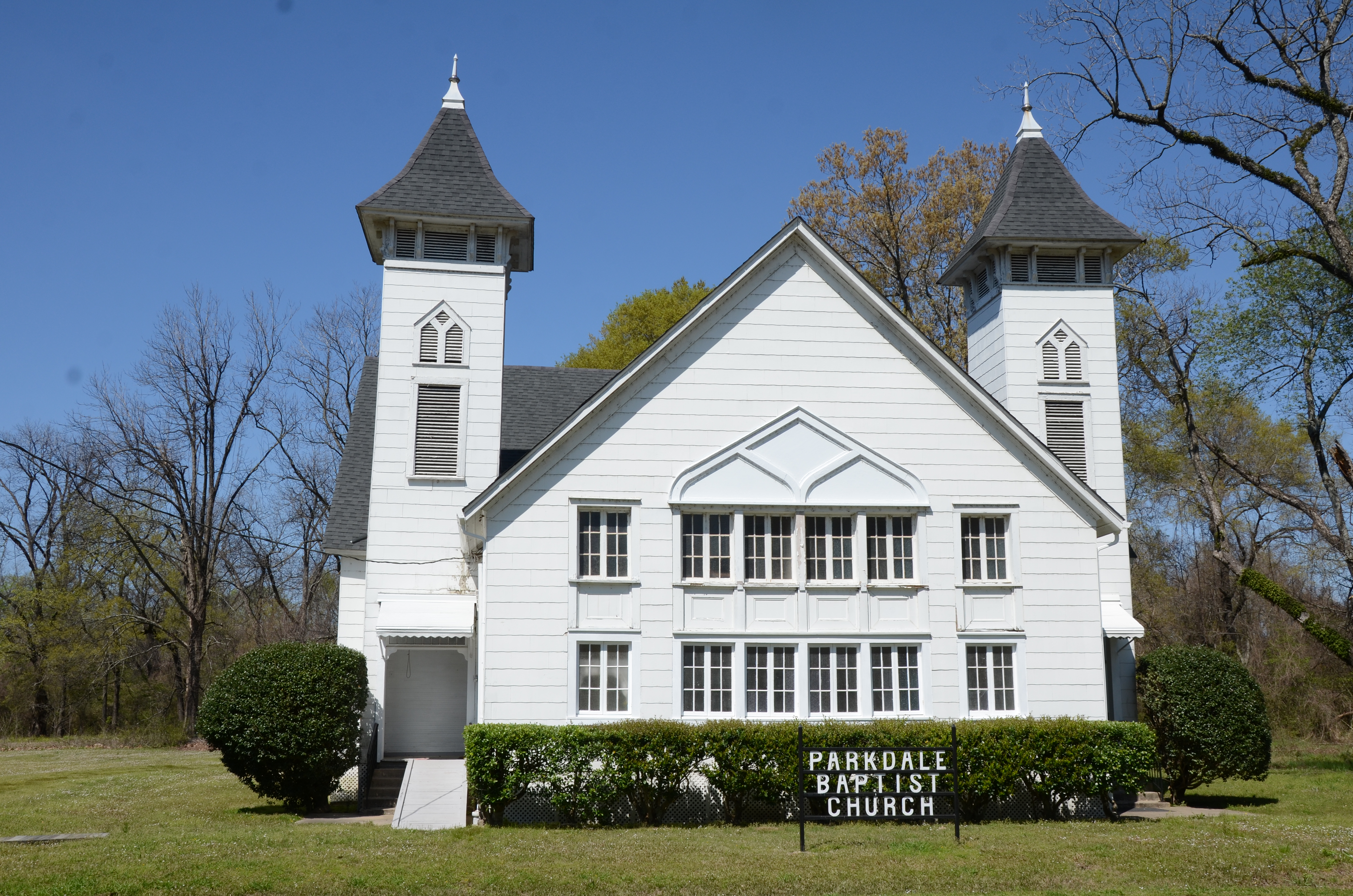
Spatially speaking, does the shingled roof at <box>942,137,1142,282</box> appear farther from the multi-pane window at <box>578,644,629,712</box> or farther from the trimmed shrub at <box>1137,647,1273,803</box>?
the multi-pane window at <box>578,644,629,712</box>

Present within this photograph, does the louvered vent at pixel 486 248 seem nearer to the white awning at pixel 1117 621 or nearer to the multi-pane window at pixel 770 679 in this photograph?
the multi-pane window at pixel 770 679

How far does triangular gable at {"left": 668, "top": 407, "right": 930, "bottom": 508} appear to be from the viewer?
19.1 metres

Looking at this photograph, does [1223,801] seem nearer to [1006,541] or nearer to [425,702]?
[1006,541]

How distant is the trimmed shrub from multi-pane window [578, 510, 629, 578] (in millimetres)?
10159

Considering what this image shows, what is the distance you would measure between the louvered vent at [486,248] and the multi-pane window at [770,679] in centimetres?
1041

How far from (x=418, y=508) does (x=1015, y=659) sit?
11.9 m

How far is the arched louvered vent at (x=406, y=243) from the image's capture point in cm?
2362

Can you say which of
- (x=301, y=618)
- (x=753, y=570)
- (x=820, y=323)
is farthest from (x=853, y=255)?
(x=301, y=618)

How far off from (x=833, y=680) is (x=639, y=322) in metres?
25.9

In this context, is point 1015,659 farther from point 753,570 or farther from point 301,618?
point 301,618

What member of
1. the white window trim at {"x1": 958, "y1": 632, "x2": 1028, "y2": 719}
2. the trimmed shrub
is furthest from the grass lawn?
the white window trim at {"x1": 958, "y1": 632, "x2": 1028, "y2": 719}

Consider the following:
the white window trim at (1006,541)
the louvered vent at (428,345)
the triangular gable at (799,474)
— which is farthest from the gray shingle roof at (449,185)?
the white window trim at (1006,541)

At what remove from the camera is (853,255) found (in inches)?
1470

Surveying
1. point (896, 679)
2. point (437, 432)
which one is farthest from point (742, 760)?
point (437, 432)
